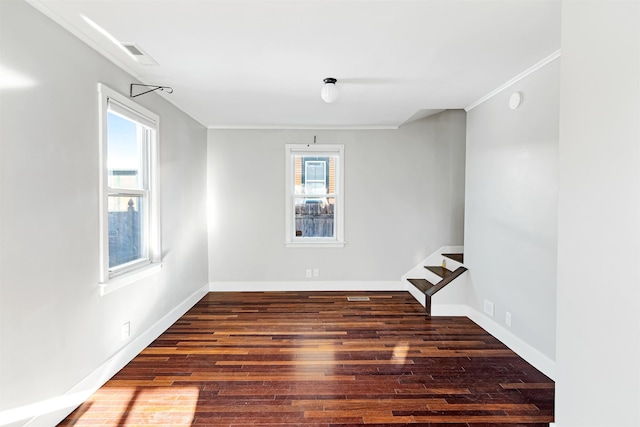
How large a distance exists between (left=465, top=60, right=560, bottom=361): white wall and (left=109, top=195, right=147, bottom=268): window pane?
3.42 metres

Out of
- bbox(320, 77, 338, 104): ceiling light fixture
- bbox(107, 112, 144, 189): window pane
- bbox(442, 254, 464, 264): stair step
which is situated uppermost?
bbox(320, 77, 338, 104): ceiling light fixture

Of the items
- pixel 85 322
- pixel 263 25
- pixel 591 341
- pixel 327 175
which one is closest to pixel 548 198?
pixel 591 341

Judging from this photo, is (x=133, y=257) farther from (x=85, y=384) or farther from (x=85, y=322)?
(x=85, y=384)

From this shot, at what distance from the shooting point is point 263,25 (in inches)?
82.8

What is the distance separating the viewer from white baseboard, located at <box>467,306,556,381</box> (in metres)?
2.66

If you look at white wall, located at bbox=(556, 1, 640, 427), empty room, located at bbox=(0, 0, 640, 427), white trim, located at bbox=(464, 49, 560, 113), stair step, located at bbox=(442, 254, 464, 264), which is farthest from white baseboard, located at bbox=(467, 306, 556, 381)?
white trim, located at bbox=(464, 49, 560, 113)

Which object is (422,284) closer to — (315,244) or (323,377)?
(315,244)

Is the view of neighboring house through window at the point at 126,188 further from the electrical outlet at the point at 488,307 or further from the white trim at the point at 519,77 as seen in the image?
the electrical outlet at the point at 488,307

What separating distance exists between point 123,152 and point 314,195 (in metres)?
2.80

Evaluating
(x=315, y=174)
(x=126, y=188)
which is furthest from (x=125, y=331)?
(x=315, y=174)

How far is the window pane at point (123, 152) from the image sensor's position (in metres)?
2.76

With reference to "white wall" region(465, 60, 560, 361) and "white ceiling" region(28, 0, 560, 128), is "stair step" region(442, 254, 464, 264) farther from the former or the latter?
"white ceiling" region(28, 0, 560, 128)

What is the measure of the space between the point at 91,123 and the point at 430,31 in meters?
2.36

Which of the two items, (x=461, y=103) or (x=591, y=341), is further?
(x=461, y=103)
